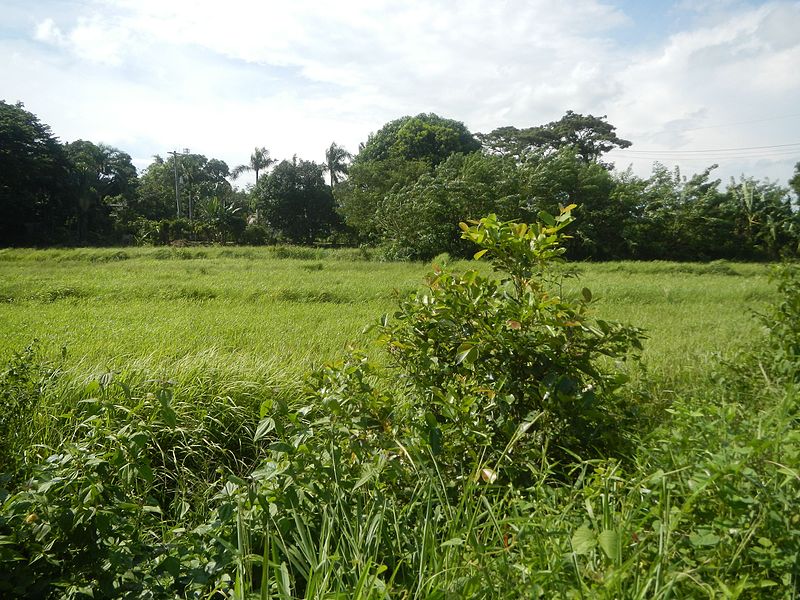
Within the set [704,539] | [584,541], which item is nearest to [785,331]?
[704,539]

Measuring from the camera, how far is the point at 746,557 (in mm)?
1417

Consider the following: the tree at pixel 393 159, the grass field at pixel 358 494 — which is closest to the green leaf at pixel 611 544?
the grass field at pixel 358 494

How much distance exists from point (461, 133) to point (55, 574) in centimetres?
3135

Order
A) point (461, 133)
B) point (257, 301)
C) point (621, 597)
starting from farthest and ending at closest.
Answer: point (461, 133), point (257, 301), point (621, 597)

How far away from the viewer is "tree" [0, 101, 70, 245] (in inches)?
925

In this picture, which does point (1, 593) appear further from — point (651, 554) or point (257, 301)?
point (257, 301)

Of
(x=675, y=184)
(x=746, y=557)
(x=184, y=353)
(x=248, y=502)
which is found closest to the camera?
(x=746, y=557)

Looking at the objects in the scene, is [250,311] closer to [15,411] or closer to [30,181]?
[15,411]

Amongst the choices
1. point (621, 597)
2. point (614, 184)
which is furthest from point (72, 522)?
point (614, 184)

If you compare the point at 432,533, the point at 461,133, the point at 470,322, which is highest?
the point at 461,133

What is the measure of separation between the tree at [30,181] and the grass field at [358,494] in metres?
24.1

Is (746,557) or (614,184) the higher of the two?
(614,184)

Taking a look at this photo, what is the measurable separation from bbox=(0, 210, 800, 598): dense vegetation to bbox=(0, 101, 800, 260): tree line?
13423mm

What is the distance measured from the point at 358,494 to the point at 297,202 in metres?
29.1
